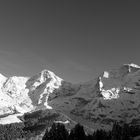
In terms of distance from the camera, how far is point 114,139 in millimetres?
188250

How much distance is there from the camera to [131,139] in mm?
185500

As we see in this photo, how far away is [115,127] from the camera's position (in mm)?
193500

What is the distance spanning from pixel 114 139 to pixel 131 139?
9.81 meters

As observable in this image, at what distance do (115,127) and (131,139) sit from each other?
12617mm

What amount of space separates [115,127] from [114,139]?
8133 mm
